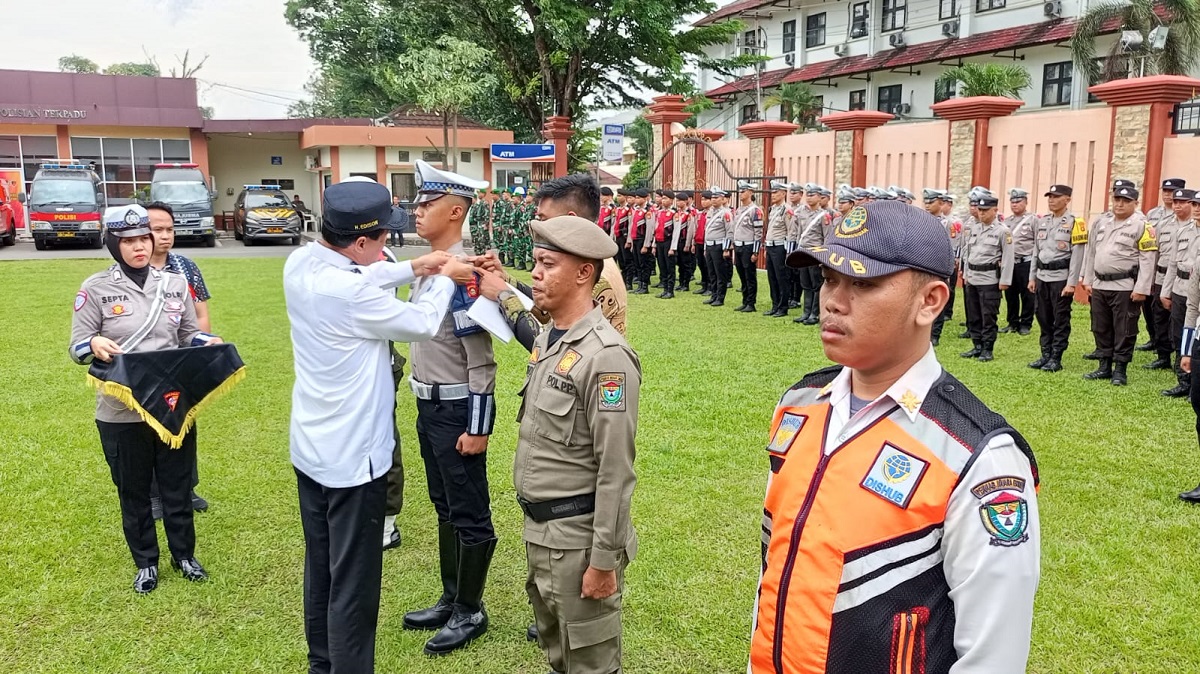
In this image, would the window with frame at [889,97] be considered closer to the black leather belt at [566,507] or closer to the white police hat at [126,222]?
the white police hat at [126,222]

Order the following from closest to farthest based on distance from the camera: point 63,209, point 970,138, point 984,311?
1. point 984,311
2. point 970,138
3. point 63,209

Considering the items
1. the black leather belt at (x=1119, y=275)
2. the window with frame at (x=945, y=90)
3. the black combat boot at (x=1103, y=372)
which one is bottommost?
the black combat boot at (x=1103, y=372)

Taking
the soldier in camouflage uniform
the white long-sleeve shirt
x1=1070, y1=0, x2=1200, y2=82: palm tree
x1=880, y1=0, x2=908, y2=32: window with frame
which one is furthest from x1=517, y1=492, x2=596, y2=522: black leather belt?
x1=880, y1=0, x2=908, y2=32: window with frame

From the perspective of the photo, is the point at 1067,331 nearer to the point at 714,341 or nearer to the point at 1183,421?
the point at 1183,421

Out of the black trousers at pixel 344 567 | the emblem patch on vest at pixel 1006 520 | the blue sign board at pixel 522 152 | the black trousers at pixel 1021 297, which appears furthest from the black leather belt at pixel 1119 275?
the blue sign board at pixel 522 152

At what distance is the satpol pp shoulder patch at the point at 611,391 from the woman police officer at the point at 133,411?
249cm

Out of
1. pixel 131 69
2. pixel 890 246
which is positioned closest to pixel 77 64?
pixel 131 69

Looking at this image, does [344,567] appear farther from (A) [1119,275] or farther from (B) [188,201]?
(B) [188,201]

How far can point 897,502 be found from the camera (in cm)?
148

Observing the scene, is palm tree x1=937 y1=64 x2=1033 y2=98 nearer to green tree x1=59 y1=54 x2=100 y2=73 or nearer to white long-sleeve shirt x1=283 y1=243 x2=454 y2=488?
white long-sleeve shirt x1=283 y1=243 x2=454 y2=488

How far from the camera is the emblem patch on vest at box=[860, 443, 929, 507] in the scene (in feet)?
4.83

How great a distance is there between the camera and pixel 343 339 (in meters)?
2.81

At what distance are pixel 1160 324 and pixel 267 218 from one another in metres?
21.7

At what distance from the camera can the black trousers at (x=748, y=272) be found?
12.6 m
